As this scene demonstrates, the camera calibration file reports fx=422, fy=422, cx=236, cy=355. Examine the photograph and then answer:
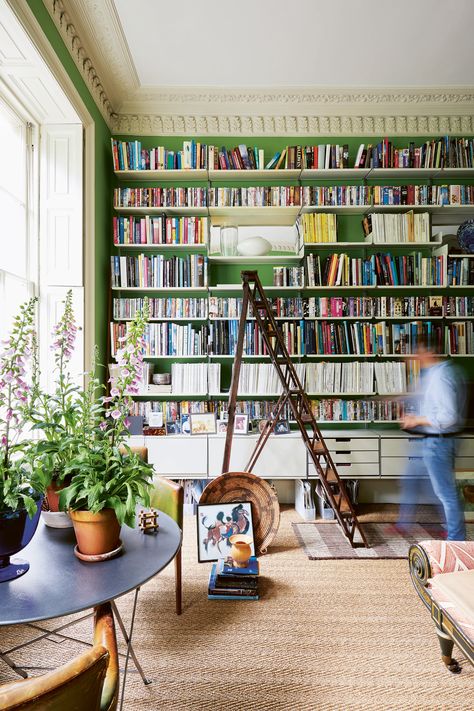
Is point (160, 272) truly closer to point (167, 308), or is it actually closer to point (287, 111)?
point (167, 308)

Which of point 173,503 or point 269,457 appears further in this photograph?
point 269,457

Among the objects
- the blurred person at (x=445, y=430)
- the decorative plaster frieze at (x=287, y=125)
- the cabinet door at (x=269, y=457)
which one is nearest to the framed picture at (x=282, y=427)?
the cabinet door at (x=269, y=457)

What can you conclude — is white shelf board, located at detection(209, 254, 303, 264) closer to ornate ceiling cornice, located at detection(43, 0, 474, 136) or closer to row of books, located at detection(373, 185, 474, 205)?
row of books, located at detection(373, 185, 474, 205)

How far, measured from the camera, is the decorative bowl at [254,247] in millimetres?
3657

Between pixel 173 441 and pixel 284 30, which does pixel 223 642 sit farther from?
pixel 284 30

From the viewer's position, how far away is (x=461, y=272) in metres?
3.68

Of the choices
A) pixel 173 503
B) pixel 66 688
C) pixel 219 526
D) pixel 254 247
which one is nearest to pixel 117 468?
pixel 66 688

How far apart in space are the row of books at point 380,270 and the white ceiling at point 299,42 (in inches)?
58.0

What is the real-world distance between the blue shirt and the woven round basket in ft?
3.76

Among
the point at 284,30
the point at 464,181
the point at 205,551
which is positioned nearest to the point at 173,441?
the point at 205,551

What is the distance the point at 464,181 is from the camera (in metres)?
3.89

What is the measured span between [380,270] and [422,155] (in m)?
1.08

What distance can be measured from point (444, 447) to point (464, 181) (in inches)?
102

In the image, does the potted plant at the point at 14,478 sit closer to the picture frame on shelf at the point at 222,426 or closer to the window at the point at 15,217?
the window at the point at 15,217
